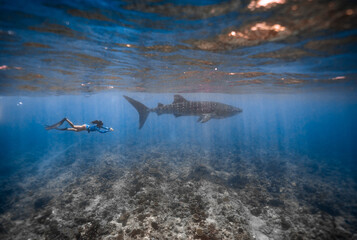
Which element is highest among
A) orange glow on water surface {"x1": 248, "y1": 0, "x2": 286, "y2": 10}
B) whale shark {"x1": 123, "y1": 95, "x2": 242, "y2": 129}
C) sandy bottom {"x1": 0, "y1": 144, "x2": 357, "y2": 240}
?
orange glow on water surface {"x1": 248, "y1": 0, "x2": 286, "y2": 10}

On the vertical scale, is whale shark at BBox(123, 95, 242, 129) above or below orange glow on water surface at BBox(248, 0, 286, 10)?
below

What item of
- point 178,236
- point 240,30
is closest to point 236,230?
point 178,236

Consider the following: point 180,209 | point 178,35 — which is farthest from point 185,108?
point 180,209

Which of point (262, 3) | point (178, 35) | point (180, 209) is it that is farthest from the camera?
point (178, 35)

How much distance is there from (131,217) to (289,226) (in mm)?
6754

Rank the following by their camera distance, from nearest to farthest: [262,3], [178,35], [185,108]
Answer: [262,3]
[178,35]
[185,108]

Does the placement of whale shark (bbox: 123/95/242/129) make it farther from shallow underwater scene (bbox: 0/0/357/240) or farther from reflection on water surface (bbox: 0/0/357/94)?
reflection on water surface (bbox: 0/0/357/94)

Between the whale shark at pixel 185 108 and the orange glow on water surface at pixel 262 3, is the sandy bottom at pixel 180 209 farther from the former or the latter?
the orange glow on water surface at pixel 262 3

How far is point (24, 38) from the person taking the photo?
28.0ft

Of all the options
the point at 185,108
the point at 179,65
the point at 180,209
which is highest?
the point at 179,65

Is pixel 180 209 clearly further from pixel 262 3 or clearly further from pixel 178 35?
pixel 262 3

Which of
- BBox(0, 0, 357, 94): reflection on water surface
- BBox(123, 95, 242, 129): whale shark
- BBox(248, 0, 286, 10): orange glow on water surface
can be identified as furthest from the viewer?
BBox(123, 95, 242, 129): whale shark

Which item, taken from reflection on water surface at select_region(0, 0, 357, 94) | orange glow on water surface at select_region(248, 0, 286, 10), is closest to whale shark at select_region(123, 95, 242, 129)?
reflection on water surface at select_region(0, 0, 357, 94)

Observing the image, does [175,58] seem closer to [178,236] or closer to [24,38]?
[24,38]
